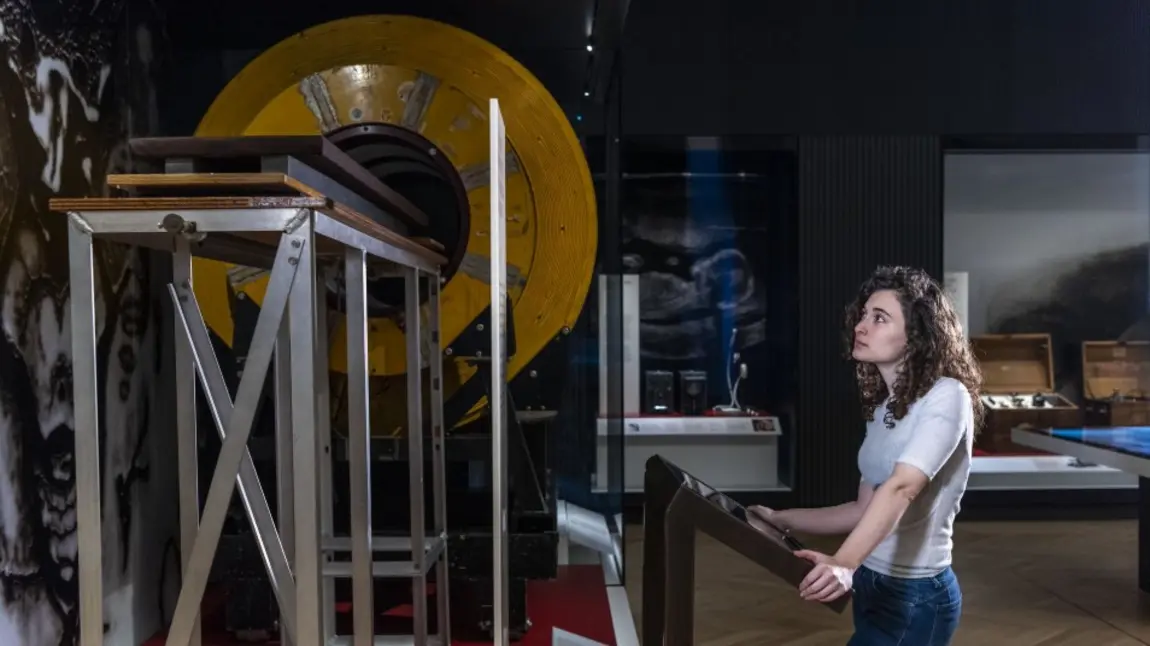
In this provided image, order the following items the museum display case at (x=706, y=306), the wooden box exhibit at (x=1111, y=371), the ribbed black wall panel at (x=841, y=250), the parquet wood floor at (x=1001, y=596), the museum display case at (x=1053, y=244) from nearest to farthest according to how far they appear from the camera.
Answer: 1. the parquet wood floor at (x=1001, y=596)
2. the ribbed black wall panel at (x=841, y=250)
3. the museum display case at (x=706, y=306)
4. the wooden box exhibit at (x=1111, y=371)
5. the museum display case at (x=1053, y=244)

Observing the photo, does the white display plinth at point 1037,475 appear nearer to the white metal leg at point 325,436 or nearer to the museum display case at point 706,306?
the museum display case at point 706,306

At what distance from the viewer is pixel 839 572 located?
149 centimetres

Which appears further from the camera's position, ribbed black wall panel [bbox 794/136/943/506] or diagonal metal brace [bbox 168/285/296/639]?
ribbed black wall panel [bbox 794/136/943/506]

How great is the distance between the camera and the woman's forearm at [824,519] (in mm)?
1784

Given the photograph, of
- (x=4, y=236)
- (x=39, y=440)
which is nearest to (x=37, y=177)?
(x=4, y=236)

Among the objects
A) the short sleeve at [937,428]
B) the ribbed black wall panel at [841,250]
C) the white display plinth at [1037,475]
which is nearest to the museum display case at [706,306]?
the ribbed black wall panel at [841,250]

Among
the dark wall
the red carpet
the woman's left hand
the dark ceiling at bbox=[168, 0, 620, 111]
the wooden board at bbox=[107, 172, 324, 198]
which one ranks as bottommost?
the red carpet

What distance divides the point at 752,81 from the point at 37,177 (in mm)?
3356

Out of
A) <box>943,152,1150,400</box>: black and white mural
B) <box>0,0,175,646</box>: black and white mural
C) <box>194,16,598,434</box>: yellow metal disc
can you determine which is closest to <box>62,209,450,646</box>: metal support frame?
<box>0,0,175,646</box>: black and white mural

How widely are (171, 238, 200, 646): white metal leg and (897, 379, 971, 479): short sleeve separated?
1.34 m

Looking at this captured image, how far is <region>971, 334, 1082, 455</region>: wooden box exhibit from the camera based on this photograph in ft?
16.6

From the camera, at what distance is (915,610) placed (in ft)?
5.28

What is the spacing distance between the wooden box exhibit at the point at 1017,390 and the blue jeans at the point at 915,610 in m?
3.87

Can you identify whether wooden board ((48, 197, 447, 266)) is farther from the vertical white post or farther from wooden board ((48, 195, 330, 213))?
the vertical white post
